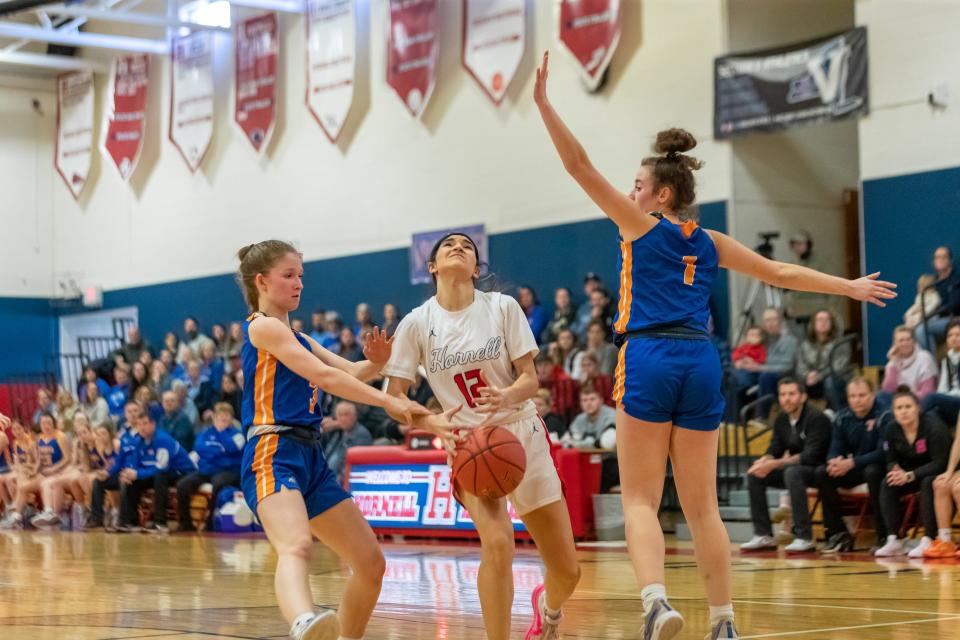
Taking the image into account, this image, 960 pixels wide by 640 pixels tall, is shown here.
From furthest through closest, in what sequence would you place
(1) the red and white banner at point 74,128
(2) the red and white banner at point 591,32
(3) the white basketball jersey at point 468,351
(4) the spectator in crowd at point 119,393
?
(1) the red and white banner at point 74,128 → (4) the spectator in crowd at point 119,393 → (2) the red and white banner at point 591,32 → (3) the white basketball jersey at point 468,351

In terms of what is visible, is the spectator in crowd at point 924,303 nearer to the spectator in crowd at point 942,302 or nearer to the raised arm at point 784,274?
the spectator in crowd at point 942,302

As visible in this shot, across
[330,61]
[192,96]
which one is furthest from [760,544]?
[192,96]

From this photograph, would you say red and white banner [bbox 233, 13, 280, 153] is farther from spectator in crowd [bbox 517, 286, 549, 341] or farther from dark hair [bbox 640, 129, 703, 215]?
dark hair [bbox 640, 129, 703, 215]

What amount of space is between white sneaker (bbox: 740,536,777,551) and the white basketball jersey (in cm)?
618

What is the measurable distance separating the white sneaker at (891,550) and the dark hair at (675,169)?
19.2 ft

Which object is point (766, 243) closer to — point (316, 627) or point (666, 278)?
point (666, 278)

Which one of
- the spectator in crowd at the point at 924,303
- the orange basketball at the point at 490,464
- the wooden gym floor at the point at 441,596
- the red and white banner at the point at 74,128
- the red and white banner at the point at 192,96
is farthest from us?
the red and white banner at the point at 74,128

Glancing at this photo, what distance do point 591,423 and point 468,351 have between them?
8.35m

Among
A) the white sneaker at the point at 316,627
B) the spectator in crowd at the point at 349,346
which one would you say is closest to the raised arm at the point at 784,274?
the white sneaker at the point at 316,627

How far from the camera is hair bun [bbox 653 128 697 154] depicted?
196 inches

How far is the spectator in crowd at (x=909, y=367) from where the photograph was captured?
456 inches

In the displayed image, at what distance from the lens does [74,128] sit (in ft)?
86.0

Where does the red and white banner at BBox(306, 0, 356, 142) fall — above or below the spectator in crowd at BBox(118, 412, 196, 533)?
above

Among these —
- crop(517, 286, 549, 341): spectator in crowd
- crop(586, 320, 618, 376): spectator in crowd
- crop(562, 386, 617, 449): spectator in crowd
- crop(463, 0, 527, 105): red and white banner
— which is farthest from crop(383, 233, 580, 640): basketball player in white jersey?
crop(463, 0, 527, 105): red and white banner
